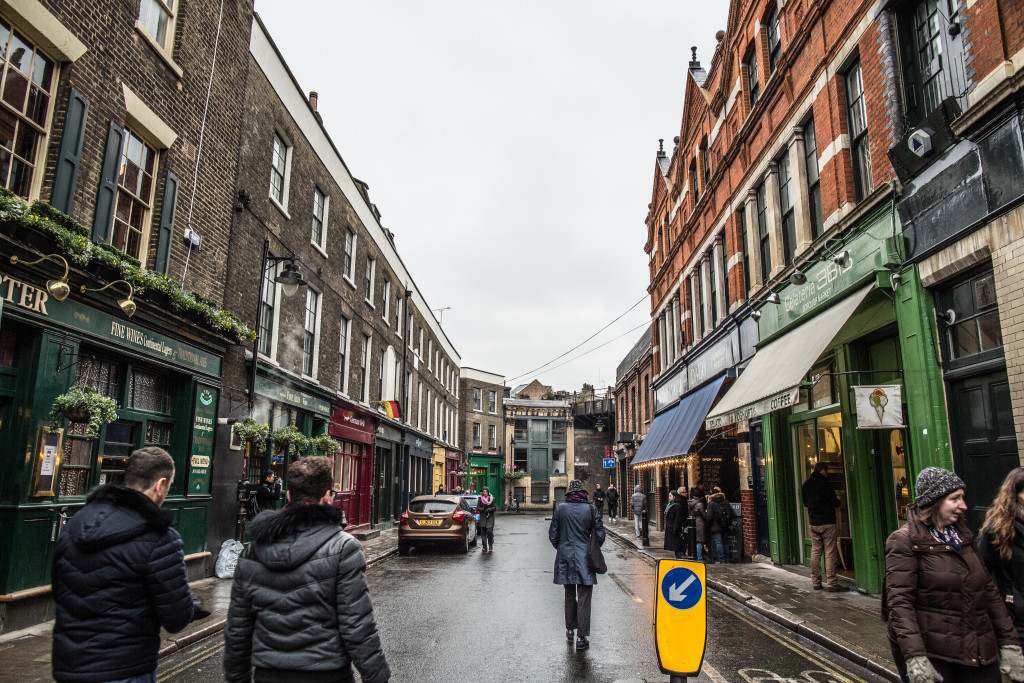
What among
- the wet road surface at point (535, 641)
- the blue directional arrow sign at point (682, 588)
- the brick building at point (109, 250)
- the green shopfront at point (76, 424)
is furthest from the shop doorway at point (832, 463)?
the brick building at point (109, 250)

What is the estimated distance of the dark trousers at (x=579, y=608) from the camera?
7.02 m

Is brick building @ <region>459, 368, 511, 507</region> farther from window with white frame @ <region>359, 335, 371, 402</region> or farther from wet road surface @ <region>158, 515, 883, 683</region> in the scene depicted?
wet road surface @ <region>158, 515, 883, 683</region>

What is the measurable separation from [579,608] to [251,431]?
7599 millimetres

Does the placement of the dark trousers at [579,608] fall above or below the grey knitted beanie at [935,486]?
below

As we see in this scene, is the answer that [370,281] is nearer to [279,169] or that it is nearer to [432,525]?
[279,169]

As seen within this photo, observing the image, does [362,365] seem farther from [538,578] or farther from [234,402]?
[538,578]

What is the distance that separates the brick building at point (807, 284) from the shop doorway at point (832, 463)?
32mm

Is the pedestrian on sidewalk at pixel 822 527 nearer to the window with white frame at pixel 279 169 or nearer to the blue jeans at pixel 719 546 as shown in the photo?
the blue jeans at pixel 719 546

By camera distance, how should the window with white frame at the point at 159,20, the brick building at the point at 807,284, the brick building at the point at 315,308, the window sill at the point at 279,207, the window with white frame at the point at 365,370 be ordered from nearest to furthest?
1. the brick building at the point at 807,284
2. the window with white frame at the point at 159,20
3. the brick building at the point at 315,308
4. the window sill at the point at 279,207
5. the window with white frame at the point at 365,370

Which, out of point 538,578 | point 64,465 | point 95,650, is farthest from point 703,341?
point 95,650

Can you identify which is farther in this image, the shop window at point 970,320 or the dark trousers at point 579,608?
the shop window at point 970,320

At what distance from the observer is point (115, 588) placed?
2.91 meters

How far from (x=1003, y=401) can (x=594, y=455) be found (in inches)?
1760

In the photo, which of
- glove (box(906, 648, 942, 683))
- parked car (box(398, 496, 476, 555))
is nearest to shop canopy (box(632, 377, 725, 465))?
parked car (box(398, 496, 476, 555))
